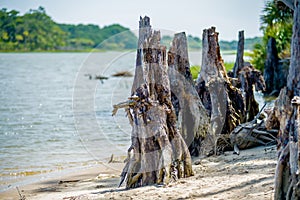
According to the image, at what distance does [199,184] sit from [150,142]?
1.11 metres

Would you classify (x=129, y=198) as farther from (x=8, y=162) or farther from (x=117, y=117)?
(x=117, y=117)

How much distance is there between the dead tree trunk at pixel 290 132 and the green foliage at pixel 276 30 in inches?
901

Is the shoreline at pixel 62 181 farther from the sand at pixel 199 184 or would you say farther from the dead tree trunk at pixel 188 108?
the dead tree trunk at pixel 188 108

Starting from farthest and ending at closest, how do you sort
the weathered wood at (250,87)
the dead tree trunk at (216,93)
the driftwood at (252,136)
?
1. the weathered wood at (250,87)
2. the dead tree trunk at (216,93)
3. the driftwood at (252,136)

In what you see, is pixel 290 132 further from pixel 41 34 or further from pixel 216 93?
pixel 41 34

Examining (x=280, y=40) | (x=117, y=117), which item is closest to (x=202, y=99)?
(x=117, y=117)

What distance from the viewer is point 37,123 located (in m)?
22.7

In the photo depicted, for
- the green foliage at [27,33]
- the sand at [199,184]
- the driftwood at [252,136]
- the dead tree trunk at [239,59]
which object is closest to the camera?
the sand at [199,184]

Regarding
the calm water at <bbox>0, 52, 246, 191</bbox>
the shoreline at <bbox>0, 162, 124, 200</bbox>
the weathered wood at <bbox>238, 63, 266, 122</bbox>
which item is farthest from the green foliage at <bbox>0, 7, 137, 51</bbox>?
the shoreline at <bbox>0, 162, 124, 200</bbox>

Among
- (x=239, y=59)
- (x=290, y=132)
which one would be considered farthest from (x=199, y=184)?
(x=239, y=59)

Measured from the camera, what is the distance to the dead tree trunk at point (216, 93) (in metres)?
13.1

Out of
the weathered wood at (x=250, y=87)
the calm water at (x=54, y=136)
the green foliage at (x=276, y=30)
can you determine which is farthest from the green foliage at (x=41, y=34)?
the weathered wood at (x=250, y=87)

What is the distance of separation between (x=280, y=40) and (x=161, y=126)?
2590 centimetres

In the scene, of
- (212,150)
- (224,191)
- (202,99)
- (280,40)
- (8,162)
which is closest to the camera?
(224,191)
